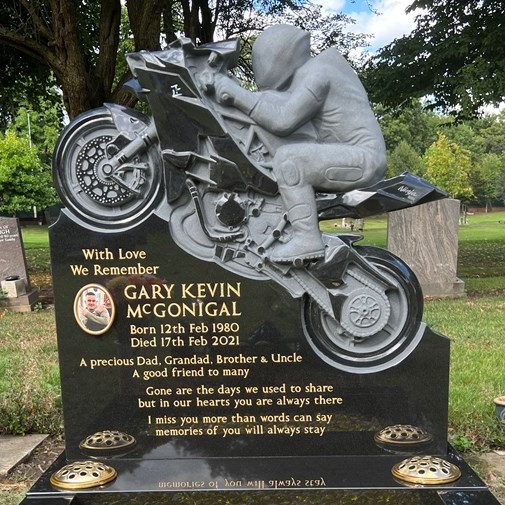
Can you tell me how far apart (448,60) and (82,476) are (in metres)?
11.2

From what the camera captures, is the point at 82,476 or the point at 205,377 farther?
the point at 205,377

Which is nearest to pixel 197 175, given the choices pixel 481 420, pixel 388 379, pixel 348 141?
pixel 348 141

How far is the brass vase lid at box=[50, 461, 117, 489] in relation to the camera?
279 cm

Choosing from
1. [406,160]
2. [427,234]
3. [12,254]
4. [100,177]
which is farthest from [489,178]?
[100,177]

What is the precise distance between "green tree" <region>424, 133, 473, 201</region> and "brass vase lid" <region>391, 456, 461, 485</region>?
38461 mm

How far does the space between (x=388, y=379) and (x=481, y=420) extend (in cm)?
147

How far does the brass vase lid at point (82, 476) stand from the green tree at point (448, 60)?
31.2 ft

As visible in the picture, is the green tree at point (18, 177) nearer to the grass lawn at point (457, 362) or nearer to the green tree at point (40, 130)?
the green tree at point (40, 130)

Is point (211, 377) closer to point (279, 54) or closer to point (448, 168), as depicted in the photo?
point (279, 54)

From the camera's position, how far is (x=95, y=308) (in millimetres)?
3014

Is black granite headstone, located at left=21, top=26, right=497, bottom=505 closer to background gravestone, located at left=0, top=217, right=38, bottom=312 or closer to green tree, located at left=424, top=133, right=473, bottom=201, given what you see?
background gravestone, located at left=0, top=217, right=38, bottom=312

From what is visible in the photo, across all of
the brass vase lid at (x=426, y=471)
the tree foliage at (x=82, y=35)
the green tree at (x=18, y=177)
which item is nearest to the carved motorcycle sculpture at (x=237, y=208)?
the brass vase lid at (x=426, y=471)

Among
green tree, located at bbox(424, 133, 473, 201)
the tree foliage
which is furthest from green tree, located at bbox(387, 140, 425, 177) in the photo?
the tree foliage

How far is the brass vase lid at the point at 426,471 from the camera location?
108 inches
